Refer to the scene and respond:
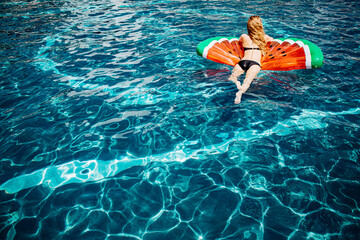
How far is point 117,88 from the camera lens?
4.64 meters

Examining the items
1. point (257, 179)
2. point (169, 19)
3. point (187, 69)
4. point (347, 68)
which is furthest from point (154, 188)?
point (169, 19)

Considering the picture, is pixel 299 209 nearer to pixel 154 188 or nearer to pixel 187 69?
pixel 154 188

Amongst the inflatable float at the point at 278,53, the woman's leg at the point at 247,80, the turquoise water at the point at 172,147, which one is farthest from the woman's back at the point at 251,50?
the turquoise water at the point at 172,147

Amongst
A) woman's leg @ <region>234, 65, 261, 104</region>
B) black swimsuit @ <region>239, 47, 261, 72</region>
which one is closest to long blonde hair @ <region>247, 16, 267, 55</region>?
black swimsuit @ <region>239, 47, 261, 72</region>

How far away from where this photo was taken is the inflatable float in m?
4.42

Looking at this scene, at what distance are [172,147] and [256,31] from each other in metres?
2.81

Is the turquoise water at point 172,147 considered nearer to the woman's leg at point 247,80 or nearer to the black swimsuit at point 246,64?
the woman's leg at point 247,80

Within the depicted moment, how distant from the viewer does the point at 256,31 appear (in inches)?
163

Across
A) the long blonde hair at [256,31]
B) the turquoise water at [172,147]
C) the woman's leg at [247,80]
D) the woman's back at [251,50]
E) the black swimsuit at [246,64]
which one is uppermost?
the long blonde hair at [256,31]

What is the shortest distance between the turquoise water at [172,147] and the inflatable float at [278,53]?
0.32 m

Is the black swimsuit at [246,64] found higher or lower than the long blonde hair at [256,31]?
lower

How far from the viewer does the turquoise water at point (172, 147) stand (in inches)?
92.0

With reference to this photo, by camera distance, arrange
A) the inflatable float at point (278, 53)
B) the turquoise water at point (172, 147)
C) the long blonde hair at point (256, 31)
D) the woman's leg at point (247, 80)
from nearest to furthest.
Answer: the turquoise water at point (172, 147), the woman's leg at point (247, 80), the long blonde hair at point (256, 31), the inflatable float at point (278, 53)

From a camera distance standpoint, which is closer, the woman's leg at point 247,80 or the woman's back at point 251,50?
the woman's leg at point 247,80
